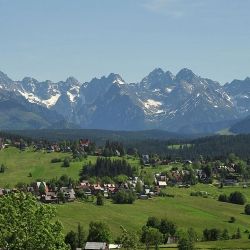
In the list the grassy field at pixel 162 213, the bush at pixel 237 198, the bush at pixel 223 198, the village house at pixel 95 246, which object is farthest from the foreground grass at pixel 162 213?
the village house at pixel 95 246

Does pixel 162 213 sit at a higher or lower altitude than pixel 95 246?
lower

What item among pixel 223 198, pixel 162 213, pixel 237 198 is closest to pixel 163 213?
pixel 162 213

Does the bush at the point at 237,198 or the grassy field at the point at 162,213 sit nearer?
the grassy field at the point at 162,213

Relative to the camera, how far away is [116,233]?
125 metres

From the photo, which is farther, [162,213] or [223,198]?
[223,198]

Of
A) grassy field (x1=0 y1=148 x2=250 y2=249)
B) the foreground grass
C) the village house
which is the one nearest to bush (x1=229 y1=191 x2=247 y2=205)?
grassy field (x1=0 y1=148 x2=250 y2=249)

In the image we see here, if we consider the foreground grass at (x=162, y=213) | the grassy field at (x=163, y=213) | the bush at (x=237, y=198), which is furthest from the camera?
the bush at (x=237, y=198)

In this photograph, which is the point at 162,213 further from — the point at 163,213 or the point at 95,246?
the point at 95,246

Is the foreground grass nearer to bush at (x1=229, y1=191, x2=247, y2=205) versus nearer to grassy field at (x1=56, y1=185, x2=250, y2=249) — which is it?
grassy field at (x1=56, y1=185, x2=250, y2=249)

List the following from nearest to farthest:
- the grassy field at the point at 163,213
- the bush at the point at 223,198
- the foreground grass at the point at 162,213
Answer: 1. the grassy field at the point at 163,213
2. the foreground grass at the point at 162,213
3. the bush at the point at 223,198

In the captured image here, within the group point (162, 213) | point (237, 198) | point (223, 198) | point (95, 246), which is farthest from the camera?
point (223, 198)

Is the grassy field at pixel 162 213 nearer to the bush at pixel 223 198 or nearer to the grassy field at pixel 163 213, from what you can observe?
the grassy field at pixel 163 213

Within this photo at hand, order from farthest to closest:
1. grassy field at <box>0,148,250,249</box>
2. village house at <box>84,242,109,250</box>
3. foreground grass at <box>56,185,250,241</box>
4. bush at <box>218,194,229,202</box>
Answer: bush at <box>218,194,229,202</box> < foreground grass at <box>56,185,250,241</box> < grassy field at <box>0,148,250,249</box> < village house at <box>84,242,109,250</box>

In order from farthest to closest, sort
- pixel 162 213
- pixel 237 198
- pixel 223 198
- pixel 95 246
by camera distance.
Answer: pixel 223 198, pixel 237 198, pixel 162 213, pixel 95 246
